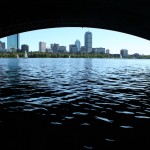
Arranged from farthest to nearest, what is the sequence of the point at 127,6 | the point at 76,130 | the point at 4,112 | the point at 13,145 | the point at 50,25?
the point at 50,25 < the point at 127,6 < the point at 4,112 < the point at 76,130 < the point at 13,145

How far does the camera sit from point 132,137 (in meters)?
13.8

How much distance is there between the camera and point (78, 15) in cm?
6069

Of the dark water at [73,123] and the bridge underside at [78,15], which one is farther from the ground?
the bridge underside at [78,15]

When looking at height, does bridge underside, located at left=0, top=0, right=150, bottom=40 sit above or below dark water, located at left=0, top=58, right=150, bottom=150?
above

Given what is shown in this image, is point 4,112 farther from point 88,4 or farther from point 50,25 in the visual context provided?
point 50,25

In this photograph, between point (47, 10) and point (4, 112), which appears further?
point (47, 10)

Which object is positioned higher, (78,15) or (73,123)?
(78,15)

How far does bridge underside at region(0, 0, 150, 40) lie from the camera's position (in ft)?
156

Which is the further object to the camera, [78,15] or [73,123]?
[78,15]

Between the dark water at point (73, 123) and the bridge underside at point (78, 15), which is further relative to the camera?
the bridge underside at point (78, 15)

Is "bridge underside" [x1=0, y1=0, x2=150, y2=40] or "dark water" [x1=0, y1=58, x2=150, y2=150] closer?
"dark water" [x1=0, y1=58, x2=150, y2=150]

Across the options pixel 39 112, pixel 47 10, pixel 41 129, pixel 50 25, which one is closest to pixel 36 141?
pixel 41 129

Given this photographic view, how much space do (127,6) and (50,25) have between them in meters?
30.8

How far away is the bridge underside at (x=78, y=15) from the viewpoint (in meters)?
47.7
